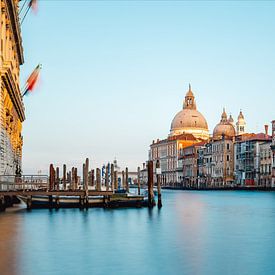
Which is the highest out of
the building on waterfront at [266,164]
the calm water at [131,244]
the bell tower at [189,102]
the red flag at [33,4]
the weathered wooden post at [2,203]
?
the bell tower at [189,102]

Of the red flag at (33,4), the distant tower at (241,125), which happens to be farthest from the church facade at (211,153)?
the red flag at (33,4)

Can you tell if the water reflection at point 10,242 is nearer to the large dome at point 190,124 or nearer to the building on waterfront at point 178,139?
the building on waterfront at point 178,139

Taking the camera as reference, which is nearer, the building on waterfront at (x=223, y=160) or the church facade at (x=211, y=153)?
the church facade at (x=211, y=153)

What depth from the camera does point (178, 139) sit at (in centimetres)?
15488

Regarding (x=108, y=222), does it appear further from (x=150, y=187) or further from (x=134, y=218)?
(x=150, y=187)

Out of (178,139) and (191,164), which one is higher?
(178,139)

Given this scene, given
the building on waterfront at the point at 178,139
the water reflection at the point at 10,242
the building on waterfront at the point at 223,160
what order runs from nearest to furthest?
the water reflection at the point at 10,242 < the building on waterfront at the point at 223,160 < the building on waterfront at the point at 178,139

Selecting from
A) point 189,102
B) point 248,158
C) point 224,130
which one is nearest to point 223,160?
point 248,158

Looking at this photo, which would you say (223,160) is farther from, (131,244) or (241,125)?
(131,244)

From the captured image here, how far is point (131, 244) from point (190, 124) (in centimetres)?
14350

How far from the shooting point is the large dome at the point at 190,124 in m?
163

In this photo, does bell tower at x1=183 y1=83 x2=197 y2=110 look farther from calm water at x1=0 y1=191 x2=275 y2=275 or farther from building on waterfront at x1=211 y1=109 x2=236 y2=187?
calm water at x1=0 y1=191 x2=275 y2=275

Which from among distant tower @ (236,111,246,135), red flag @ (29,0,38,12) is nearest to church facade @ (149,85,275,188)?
distant tower @ (236,111,246,135)

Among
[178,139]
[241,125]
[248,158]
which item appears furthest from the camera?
[178,139]
